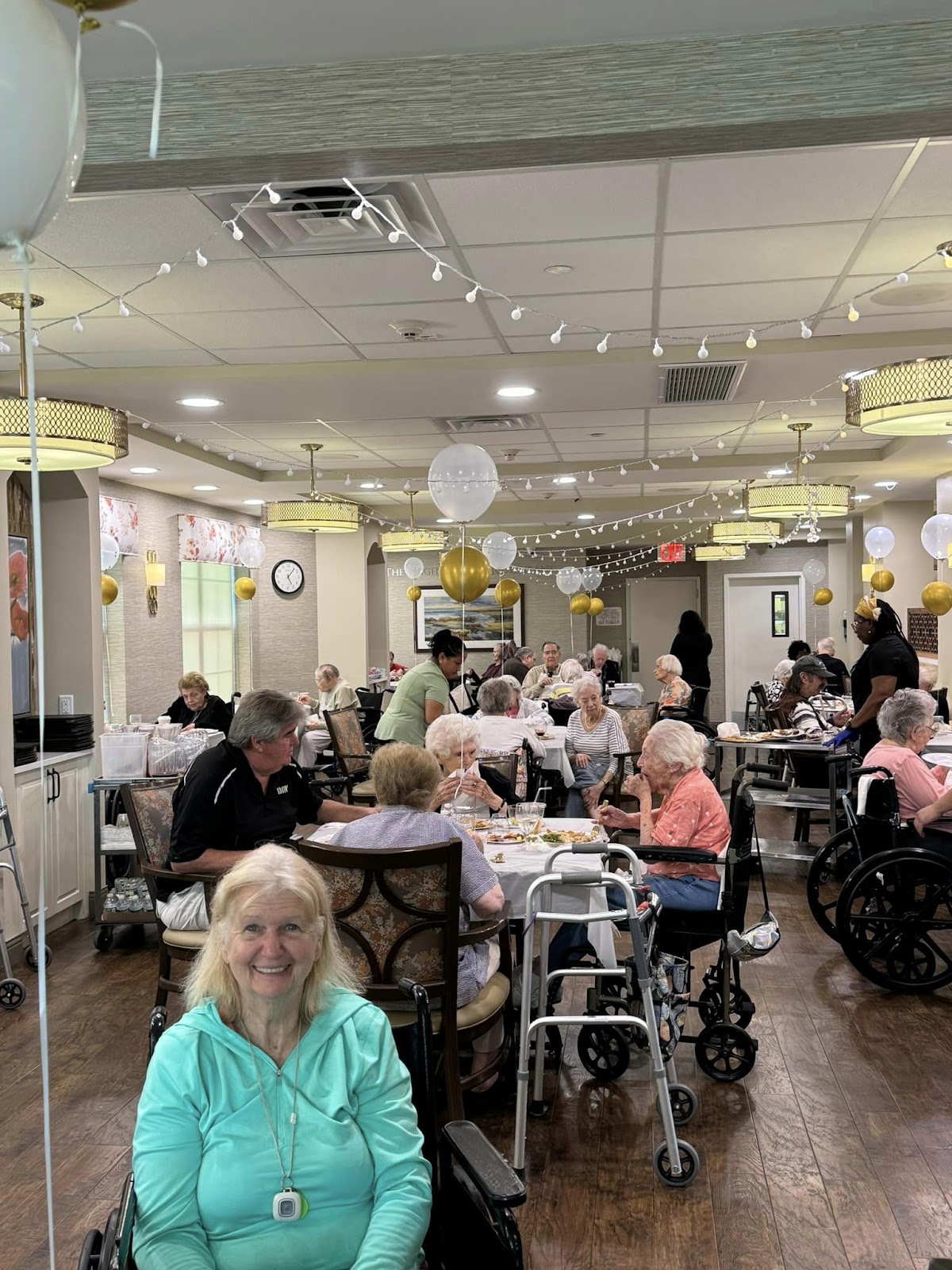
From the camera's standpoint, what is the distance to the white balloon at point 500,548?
11.6m

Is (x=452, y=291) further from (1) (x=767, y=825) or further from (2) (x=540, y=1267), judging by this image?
(1) (x=767, y=825)

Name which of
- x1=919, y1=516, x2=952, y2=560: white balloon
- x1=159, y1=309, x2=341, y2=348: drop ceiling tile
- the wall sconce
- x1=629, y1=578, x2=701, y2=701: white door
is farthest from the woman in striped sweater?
x1=629, y1=578, x2=701, y2=701: white door

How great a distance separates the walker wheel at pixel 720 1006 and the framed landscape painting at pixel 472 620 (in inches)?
643

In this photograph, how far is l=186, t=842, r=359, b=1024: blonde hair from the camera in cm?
205

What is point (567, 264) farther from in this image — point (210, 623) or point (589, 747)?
point (210, 623)

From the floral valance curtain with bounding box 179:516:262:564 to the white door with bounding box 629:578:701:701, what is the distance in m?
9.53

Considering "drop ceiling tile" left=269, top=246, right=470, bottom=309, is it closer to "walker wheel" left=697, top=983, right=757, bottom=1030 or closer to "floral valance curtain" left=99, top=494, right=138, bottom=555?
"walker wheel" left=697, top=983, right=757, bottom=1030

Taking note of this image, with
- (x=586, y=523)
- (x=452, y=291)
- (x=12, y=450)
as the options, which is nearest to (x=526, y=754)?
(x=452, y=291)

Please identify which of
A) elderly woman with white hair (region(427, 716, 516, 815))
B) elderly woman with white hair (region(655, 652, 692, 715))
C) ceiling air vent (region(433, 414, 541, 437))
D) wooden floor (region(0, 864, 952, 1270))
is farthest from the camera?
elderly woman with white hair (region(655, 652, 692, 715))

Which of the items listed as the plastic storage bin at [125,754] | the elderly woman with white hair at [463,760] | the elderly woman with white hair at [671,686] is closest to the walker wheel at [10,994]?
the plastic storage bin at [125,754]

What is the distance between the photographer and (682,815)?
161 inches

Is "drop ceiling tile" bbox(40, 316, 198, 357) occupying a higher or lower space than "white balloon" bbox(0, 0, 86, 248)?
higher

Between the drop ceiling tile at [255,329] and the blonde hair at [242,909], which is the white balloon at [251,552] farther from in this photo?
the blonde hair at [242,909]

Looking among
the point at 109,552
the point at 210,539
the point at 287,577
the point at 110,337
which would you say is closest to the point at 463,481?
the point at 110,337
